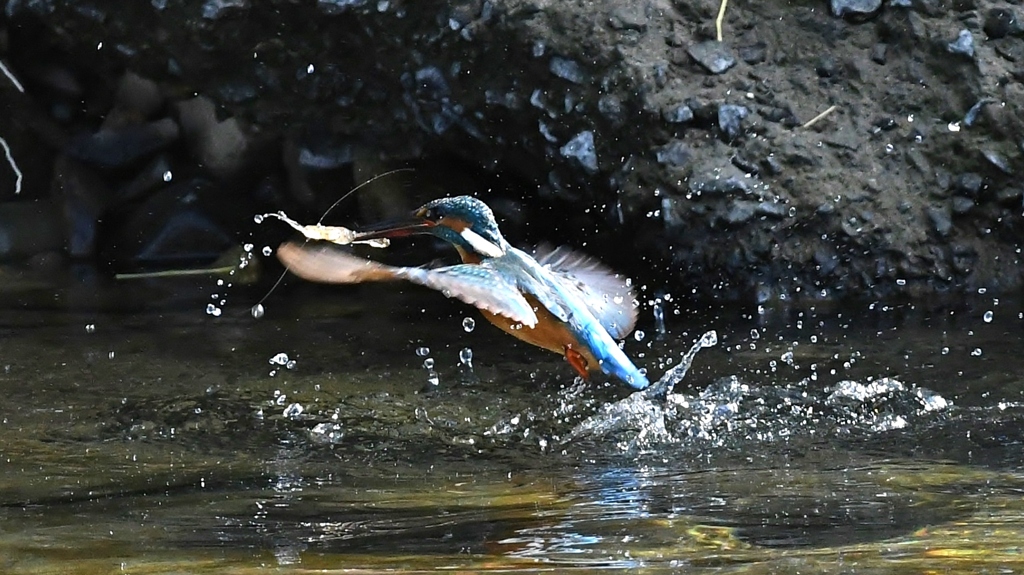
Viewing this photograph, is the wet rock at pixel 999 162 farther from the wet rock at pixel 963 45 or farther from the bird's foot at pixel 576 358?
the bird's foot at pixel 576 358

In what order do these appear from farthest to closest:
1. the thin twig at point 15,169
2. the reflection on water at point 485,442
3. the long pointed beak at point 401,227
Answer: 1. the thin twig at point 15,169
2. the long pointed beak at point 401,227
3. the reflection on water at point 485,442

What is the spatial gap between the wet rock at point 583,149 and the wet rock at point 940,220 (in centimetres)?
122

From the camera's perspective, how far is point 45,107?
589 cm

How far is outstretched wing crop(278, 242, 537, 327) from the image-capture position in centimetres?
268

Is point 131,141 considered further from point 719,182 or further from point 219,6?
point 719,182

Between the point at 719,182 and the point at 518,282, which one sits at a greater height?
the point at 719,182

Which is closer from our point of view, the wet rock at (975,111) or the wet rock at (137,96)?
the wet rock at (975,111)

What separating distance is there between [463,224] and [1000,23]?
2421mm

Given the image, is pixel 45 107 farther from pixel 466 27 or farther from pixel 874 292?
pixel 874 292

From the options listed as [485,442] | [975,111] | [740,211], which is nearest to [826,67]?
[975,111]

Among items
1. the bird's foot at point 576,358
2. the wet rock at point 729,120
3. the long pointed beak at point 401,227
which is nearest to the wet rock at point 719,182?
the wet rock at point 729,120

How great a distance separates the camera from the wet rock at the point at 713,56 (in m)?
4.77

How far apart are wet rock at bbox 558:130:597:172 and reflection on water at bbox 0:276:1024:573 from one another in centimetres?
58

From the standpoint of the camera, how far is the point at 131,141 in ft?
19.2
